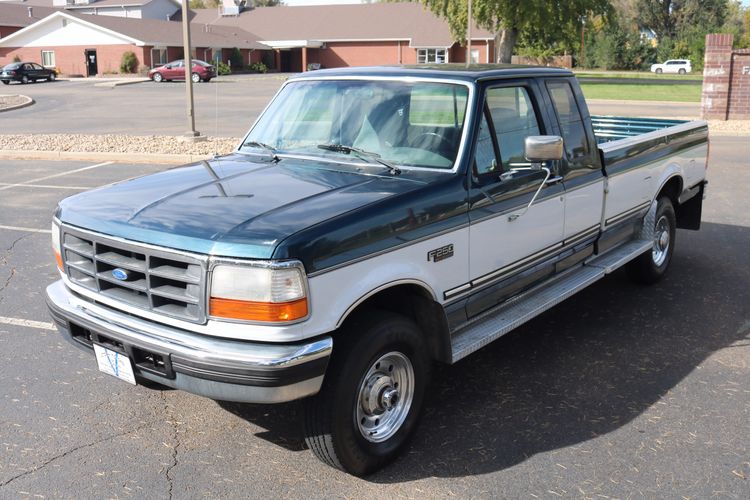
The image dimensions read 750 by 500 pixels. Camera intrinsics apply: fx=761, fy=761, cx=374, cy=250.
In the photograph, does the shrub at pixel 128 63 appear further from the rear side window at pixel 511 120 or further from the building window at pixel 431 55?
the rear side window at pixel 511 120

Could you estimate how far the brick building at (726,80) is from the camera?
2277 cm

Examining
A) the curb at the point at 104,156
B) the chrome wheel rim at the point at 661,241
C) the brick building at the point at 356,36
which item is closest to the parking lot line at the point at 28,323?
the chrome wheel rim at the point at 661,241

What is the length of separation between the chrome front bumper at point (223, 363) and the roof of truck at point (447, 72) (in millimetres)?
2127

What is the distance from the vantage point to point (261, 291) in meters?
3.43

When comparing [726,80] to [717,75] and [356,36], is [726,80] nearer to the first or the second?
[717,75]

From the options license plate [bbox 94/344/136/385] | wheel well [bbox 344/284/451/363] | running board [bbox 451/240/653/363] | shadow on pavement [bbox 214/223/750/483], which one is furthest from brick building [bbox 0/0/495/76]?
license plate [bbox 94/344/136/385]

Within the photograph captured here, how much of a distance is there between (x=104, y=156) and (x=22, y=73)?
4076 cm

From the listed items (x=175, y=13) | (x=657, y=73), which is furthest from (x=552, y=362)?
(x=175, y=13)

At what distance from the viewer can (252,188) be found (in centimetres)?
425

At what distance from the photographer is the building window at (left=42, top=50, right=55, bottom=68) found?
211 ft

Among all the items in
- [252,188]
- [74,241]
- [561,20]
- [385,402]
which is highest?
[561,20]

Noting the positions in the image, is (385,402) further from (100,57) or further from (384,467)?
(100,57)

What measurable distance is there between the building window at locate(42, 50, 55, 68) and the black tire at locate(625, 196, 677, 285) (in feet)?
217

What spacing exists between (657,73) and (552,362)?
70211 mm
